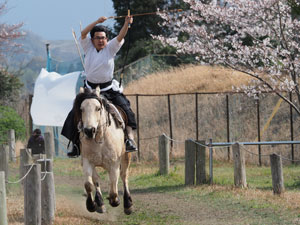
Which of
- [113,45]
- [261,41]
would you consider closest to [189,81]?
[261,41]

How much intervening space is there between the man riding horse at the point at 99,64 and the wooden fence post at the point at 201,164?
428 cm

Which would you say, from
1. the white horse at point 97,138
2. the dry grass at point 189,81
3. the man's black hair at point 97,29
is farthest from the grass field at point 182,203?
the dry grass at point 189,81

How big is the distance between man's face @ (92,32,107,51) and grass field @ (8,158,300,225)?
9.99 feet

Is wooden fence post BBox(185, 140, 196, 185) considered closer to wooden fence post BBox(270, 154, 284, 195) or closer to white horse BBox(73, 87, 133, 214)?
wooden fence post BBox(270, 154, 284, 195)

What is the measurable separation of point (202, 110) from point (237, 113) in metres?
1.73

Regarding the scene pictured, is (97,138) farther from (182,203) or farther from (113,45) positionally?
(182,203)

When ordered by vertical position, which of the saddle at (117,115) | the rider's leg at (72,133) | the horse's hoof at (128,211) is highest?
Result: the saddle at (117,115)

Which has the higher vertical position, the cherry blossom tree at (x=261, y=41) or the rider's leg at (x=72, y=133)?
the cherry blossom tree at (x=261, y=41)

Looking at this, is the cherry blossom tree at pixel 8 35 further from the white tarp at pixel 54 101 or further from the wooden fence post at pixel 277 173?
the wooden fence post at pixel 277 173

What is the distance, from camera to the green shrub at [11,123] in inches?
986

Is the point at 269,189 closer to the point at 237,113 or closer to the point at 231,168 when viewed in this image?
the point at 231,168

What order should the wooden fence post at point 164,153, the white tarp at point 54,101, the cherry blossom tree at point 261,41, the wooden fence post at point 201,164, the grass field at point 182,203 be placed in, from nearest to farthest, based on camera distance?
the grass field at point 182,203, the wooden fence post at point 201,164, the cherry blossom tree at point 261,41, the wooden fence post at point 164,153, the white tarp at point 54,101

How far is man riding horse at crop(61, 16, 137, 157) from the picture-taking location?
9703 millimetres

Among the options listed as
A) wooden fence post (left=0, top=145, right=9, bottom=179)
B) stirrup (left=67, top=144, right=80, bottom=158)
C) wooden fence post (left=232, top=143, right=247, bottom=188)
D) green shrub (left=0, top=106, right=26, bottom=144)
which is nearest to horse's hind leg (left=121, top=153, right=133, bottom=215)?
stirrup (left=67, top=144, right=80, bottom=158)
